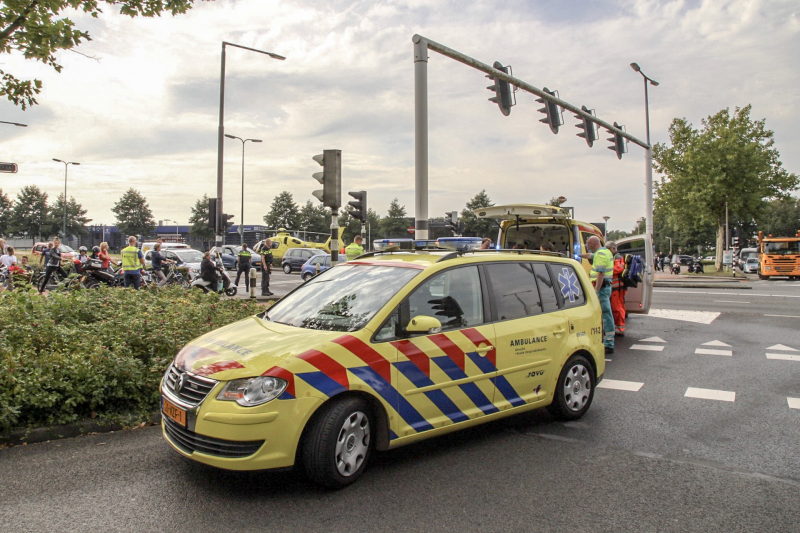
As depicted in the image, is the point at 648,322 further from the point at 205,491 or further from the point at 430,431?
the point at 205,491

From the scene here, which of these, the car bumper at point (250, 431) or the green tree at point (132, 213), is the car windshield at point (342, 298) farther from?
the green tree at point (132, 213)

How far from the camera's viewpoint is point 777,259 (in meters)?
31.8

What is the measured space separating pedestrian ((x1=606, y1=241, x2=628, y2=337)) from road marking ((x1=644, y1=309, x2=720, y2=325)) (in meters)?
3.13

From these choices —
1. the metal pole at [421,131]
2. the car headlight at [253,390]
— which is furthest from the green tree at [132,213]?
the car headlight at [253,390]

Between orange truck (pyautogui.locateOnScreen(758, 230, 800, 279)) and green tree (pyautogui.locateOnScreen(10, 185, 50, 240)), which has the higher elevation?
green tree (pyautogui.locateOnScreen(10, 185, 50, 240))

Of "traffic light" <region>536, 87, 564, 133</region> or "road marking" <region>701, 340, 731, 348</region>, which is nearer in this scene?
"road marking" <region>701, 340, 731, 348</region>

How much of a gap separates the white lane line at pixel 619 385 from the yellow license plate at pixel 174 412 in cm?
483

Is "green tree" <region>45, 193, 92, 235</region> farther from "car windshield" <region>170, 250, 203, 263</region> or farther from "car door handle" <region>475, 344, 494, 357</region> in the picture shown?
"car door handle" <region>475, 344, 494, 357</region>

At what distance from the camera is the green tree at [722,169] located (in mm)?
37156

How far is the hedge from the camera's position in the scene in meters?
5.00

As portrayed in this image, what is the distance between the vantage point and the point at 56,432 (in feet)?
16.1

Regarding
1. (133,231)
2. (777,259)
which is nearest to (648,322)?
(777,259)

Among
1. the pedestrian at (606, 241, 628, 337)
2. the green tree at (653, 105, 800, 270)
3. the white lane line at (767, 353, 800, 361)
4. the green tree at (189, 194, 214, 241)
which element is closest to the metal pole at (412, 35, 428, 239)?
the pedestrian at (606, 241, 628, 337)

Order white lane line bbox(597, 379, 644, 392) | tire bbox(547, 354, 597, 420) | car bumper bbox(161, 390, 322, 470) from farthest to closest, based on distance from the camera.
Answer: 1. white lane line bbox(597, 379, 644, 392)
2. tire bbox(547, 354, 597, 420)
3. car bumper bbox(161, 390, 322, 470)
